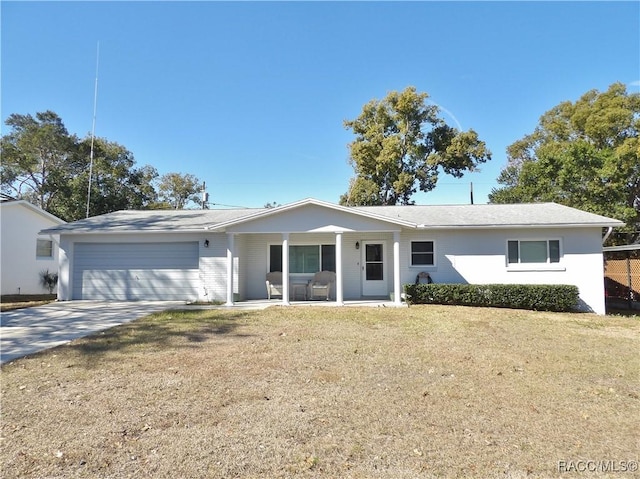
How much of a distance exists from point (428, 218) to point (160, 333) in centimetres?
997

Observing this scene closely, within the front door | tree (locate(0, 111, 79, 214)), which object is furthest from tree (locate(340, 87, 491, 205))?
tree (locate(0, 111, 79, 214))

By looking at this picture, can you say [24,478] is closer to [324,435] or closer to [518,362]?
[324,435]

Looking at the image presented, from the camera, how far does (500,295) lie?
11648mm

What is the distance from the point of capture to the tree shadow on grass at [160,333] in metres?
6.62

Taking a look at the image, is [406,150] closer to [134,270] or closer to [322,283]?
[322,283]

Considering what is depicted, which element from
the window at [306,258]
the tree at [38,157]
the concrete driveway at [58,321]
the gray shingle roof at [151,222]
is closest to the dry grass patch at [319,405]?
the concrete driveway at [58,321]

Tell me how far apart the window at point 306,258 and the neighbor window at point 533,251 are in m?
6.37

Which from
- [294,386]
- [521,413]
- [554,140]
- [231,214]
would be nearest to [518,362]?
[521,413]

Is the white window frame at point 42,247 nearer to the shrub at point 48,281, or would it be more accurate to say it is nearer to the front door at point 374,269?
the shrub at point 48,281

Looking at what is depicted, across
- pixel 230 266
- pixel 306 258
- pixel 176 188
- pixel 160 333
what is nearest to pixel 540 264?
pixel 306 258

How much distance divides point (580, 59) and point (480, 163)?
1314 centimetres

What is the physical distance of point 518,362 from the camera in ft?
19.3

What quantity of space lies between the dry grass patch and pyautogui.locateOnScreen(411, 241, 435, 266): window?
18.0 ft

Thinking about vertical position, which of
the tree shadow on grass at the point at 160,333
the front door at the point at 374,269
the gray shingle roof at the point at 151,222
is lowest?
the tree shadow on grass at the point at 160,333
